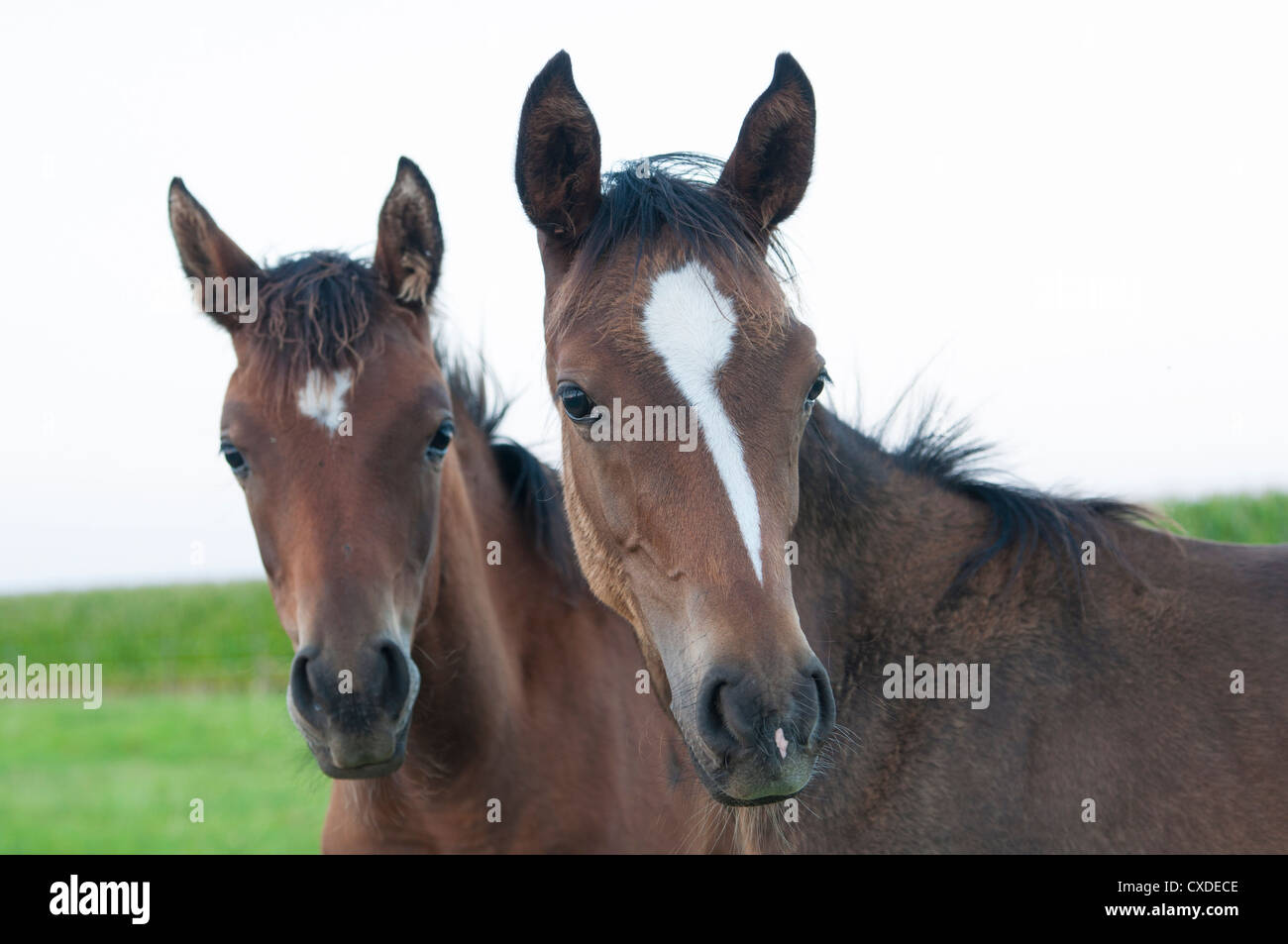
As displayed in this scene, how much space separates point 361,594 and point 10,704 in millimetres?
25173

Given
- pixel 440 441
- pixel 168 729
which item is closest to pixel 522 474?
pixel 440 441

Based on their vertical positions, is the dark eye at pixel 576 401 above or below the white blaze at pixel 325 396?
below

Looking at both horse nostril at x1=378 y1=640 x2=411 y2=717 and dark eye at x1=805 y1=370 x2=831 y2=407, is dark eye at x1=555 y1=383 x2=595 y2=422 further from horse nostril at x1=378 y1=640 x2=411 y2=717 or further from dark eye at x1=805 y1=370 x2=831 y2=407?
horse nostril at x1=378 y1=640 x2=411 y2=717

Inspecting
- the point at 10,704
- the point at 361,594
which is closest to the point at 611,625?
the point at 361,594

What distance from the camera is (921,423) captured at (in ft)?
12.9

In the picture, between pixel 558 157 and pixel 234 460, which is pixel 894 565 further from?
pixel 234 460

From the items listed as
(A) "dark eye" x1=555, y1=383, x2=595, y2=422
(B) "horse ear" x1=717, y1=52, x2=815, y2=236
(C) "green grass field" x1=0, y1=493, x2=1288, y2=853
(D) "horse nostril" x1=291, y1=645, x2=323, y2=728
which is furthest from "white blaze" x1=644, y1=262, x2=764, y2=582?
(C) "green grass field" x1=0, y1=493, x2=1288, y2=853

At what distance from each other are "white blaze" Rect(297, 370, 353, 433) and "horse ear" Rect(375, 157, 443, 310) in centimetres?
70

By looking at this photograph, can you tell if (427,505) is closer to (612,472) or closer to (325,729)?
(325,729)

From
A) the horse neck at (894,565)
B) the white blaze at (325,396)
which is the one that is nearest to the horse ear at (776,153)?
the horse neck at (894,565)

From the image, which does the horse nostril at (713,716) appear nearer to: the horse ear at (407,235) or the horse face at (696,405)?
the horse face at (696,405)

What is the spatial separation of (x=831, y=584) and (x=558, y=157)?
180 cm

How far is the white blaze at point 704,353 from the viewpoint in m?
2.76

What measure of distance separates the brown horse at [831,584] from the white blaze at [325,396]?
103 centimetres
